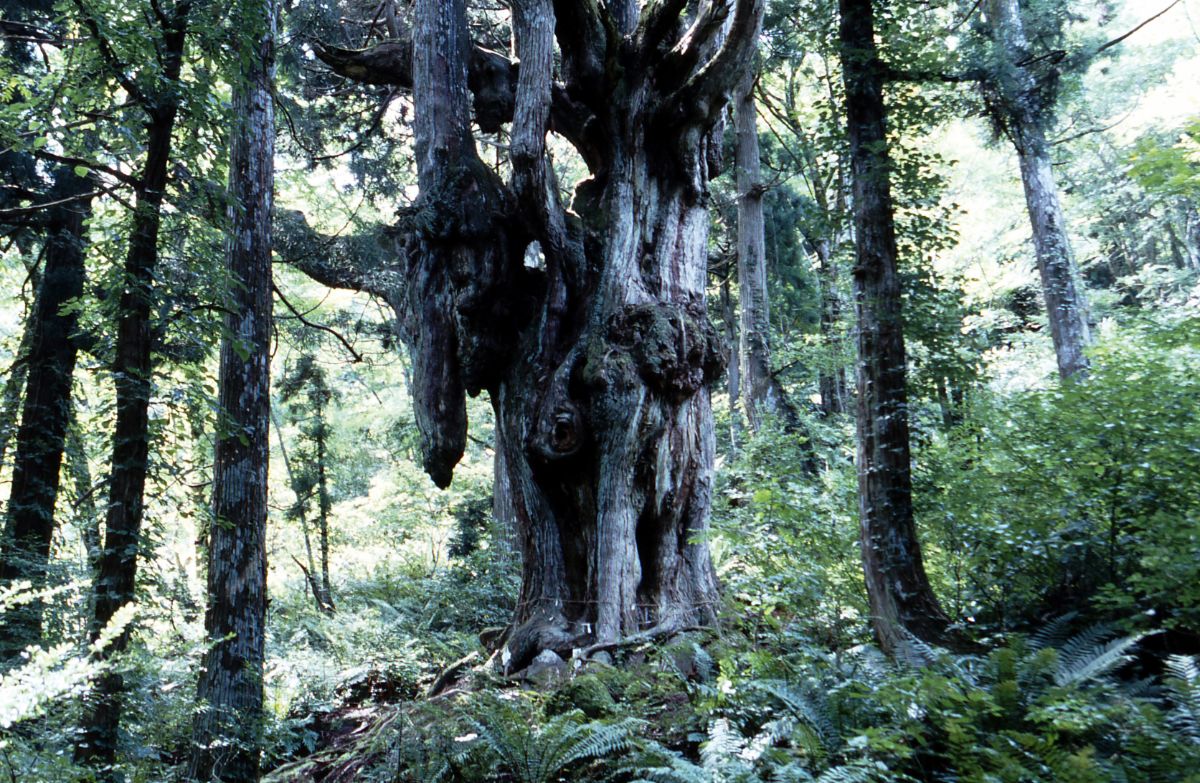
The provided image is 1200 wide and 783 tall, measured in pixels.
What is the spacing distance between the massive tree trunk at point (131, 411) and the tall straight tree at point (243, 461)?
1.73 feet

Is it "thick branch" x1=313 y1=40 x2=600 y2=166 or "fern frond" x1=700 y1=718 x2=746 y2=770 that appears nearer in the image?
"fern frond" x1=700 y1=718 x2=746 y2=770

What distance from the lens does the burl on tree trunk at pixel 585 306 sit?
6.56m

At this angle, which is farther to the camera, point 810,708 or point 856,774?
point 810,708

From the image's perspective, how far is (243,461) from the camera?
6.36 metres

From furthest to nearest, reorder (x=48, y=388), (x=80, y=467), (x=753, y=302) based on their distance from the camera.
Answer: (x=753, y=302) → (x=80, y=467) → (x=48, y=388)

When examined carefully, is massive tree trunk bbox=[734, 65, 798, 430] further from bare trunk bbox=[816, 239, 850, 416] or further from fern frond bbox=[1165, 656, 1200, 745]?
fern frond bbox=[1165, 656, 1200, 745]

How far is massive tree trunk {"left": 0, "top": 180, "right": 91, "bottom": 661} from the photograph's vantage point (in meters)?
8.24

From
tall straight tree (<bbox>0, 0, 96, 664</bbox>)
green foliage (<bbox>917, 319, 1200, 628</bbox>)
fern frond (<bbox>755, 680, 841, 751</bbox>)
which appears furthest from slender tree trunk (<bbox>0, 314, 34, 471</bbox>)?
green foliage (<bbox>917, 319, 1200, 628</bbox>)

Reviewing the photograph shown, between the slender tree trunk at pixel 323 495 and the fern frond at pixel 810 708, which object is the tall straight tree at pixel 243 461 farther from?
the slender tree trunk at pixel 323 495

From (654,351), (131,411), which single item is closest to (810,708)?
(654,351)

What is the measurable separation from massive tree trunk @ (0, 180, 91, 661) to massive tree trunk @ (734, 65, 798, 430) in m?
10.0

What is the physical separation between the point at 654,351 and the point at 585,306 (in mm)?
1019

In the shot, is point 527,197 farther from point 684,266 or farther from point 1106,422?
point 1106,422

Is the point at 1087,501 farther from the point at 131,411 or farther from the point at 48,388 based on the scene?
the point at 48,388
